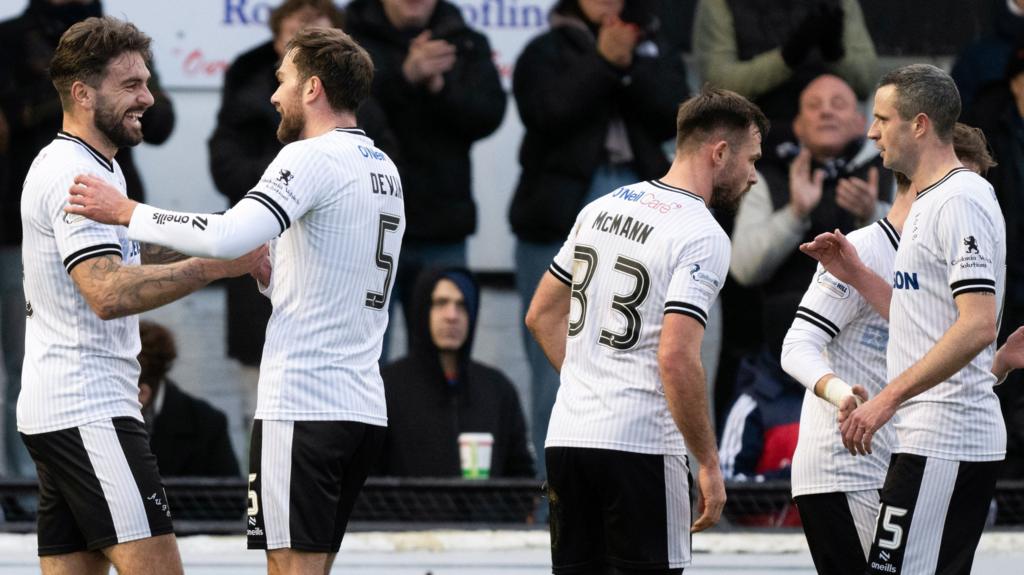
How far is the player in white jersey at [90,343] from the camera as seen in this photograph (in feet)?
16.0

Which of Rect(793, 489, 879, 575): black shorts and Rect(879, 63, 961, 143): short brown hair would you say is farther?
Rect(793, 489, 879, 575): black shorts

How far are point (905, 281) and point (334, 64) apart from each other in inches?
68.3

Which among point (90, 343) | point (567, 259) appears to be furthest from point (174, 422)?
point (567, 259)

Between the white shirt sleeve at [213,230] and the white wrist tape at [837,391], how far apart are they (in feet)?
5.32

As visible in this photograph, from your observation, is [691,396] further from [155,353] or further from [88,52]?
[155,353]

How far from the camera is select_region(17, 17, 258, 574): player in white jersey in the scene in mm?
4891

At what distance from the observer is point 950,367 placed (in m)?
4.70

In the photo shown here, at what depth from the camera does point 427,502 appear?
22.9 feet

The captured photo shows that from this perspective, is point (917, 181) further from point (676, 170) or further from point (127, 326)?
point (127, 326)

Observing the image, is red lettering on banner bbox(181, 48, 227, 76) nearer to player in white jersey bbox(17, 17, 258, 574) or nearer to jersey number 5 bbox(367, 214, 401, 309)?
player in white jersey bbox(17, 17, 258, 574)

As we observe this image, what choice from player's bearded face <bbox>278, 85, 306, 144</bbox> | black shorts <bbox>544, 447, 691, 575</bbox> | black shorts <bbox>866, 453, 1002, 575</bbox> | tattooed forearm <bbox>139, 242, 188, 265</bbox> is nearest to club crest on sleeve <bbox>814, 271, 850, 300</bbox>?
black shorts <bbox>866, 453, 1002, 575</bbox>

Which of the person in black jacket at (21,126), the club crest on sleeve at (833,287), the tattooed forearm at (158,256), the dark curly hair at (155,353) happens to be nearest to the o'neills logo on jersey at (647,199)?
the club crest on sleeve at (833,287)

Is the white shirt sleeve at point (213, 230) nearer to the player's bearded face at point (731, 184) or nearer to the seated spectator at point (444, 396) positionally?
the player's bearded face at point (731, 184)

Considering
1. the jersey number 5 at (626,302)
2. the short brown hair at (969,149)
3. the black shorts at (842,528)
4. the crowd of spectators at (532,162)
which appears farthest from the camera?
the crowd of spectators at (532,162)
